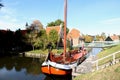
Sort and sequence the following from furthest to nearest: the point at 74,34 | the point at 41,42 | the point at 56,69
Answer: the point at 74,34
the point at 41,42
the point at 56,69

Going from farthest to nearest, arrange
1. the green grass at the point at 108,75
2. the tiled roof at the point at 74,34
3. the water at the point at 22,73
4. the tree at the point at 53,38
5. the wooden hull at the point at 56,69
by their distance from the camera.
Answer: the tiled roof at the point at 74,34 < the tree at the point at 53,38 < the water at the point at 22,73 < the wooden hull at the point at 56,69 < the green grass at the point at 108,75

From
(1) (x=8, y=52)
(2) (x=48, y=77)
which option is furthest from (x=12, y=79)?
(1) (x=8, y=52)

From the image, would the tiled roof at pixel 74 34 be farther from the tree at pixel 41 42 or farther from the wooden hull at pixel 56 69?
the wooden hull at pixel 56 69

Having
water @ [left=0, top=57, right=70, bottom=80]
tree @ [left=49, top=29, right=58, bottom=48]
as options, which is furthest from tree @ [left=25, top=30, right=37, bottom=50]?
water @ [left=0, top=57, right=70, bottom=80]

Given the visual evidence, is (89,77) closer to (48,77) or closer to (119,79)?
(119,79)

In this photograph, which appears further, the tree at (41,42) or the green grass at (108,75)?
the tree at (41,42)

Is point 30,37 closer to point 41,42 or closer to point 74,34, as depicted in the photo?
point 41,42

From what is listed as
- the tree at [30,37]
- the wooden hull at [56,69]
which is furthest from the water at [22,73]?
the tree at [30,37]

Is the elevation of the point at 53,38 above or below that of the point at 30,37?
below

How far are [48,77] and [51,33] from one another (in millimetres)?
31505

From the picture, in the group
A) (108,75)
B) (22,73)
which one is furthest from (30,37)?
(108,75)

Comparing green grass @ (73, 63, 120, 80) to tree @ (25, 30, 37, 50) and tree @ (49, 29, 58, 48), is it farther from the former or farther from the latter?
tree @ (25, 30, 37, 50)

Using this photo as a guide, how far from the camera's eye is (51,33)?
180ft

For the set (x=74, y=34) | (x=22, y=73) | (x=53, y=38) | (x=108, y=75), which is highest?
(x=74, y=34)
